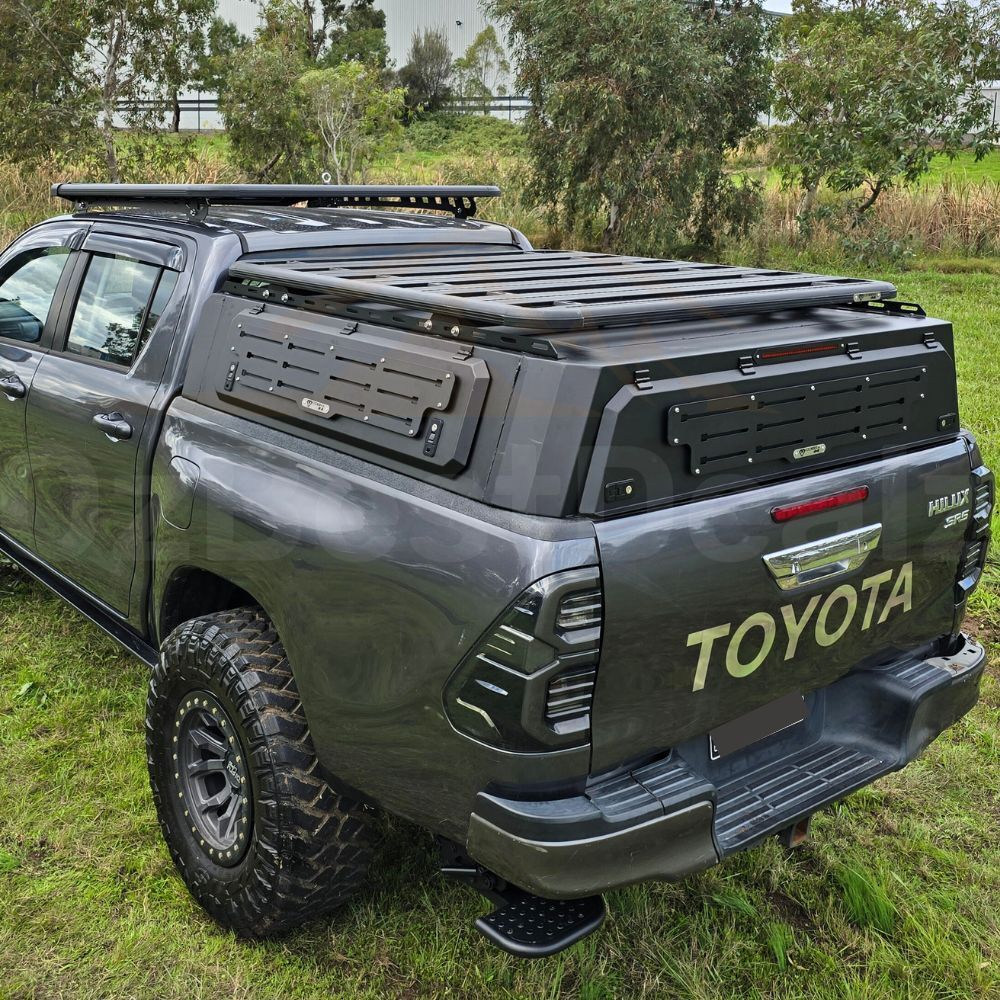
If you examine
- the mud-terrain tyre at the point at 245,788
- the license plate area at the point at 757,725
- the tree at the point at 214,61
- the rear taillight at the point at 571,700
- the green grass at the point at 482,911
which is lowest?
the green grass at the point at 482,911

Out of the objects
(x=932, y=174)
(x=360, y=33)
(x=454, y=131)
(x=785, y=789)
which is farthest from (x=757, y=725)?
(x=360, y=33)

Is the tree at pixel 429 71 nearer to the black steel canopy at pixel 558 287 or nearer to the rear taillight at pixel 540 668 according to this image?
the black steel canopy at pixel 558 287

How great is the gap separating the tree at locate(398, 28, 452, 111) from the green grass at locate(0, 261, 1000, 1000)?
4312 centimetres

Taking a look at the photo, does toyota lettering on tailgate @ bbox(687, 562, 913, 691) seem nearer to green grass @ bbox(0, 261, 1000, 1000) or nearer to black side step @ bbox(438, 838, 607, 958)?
black side step @ bbox(438, 838, 607, 958)

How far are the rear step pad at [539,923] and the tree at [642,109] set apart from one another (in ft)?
39.9

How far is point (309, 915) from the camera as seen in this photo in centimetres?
270

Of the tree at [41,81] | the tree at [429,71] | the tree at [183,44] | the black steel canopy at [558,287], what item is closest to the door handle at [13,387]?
the black steel canopy at [558,287]

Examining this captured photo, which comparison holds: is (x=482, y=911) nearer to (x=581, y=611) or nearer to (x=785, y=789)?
(x=785, y=789)

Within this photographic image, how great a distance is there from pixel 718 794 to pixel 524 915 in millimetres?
557

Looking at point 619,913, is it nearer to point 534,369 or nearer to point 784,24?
point 534,369

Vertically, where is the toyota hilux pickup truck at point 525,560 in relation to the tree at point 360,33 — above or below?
below

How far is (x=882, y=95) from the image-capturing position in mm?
14320

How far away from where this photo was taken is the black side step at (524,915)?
2197 millimetres

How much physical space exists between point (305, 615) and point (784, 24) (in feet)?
58.0
